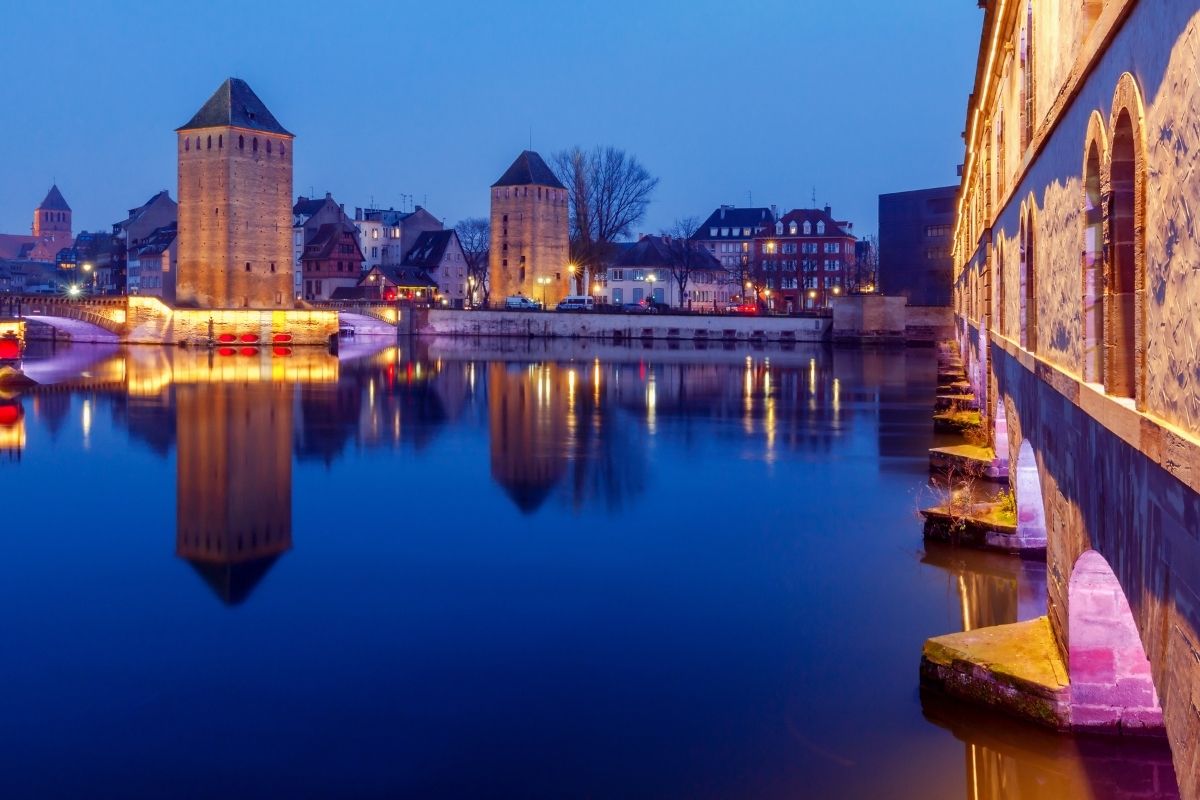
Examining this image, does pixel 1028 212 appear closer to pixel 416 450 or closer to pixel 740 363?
pixel 416 450

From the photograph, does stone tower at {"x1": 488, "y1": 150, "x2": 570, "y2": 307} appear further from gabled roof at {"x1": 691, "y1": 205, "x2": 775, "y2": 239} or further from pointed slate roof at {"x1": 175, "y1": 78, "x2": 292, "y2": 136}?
gabled roof at {"x1": 691, "y1": 205, "x2": 775, "y2": 239}

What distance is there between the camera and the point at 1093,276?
475cm

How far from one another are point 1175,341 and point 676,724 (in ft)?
14.3

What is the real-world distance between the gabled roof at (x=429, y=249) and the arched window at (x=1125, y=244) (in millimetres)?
77183

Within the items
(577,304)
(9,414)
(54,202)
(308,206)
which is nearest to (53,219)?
Answer: (54,202)

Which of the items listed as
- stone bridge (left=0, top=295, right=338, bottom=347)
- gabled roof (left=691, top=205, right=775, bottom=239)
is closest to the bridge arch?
stone bridge (left=0, top=295, right=338, bottom=347)

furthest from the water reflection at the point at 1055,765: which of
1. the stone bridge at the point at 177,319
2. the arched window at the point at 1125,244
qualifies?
the stone bridge at the point at 177,319

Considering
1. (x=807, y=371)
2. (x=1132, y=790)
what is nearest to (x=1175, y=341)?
(x=1132, y=790)

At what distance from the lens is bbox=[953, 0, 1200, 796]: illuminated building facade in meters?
2.97

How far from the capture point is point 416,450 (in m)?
19.5

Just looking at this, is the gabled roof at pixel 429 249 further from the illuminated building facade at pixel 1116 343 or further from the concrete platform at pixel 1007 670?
the concrete platform at pixel 1007 670

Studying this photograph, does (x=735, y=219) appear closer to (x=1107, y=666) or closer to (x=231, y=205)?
(x=231, y=205)

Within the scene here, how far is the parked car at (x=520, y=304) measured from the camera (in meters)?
61.3

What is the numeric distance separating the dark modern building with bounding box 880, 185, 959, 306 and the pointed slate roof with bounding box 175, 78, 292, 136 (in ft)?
90.4
